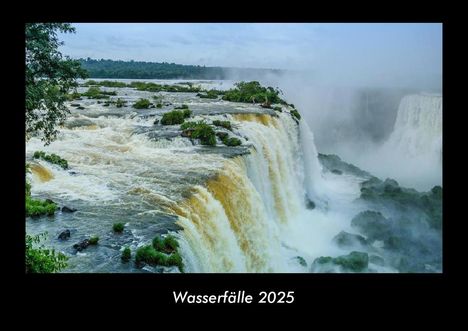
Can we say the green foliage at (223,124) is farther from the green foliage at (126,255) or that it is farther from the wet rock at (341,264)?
the green foliage at (126,255)

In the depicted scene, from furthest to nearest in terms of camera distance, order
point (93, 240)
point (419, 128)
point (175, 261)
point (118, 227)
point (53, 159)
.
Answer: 1. point (419, 128)
2. point (53, 159)
3. point (118, 227)
4. point (93, 240)
5. point (175, 261)

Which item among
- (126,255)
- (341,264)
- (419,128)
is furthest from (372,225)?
(419,128)

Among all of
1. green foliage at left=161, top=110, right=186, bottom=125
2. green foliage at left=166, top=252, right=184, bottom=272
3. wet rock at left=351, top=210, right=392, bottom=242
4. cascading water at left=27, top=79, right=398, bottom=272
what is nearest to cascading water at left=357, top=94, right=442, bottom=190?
wet rock at left=351, top=210, right=392, bottom=242

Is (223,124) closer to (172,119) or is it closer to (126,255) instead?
(172,119)

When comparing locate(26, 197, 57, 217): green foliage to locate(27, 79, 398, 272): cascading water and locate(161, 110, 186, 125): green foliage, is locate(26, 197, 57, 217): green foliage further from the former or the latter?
locate(161, 110, 186, 125): green foliage
